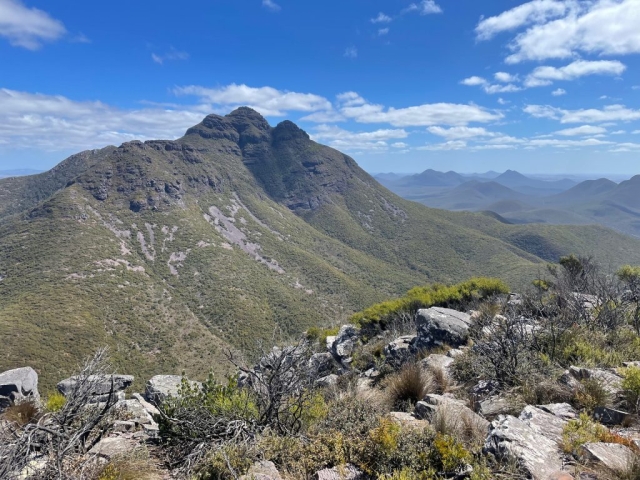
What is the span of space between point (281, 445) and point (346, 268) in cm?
13114

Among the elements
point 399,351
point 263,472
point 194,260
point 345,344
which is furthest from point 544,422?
point 194,260

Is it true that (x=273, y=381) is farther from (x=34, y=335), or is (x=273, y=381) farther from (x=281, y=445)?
(x=34, y=335)

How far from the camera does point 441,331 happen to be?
1129 centimetres

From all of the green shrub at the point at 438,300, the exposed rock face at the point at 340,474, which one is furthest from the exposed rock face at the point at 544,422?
the green shrub at the point at 438,300

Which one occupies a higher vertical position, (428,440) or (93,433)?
(428,440)

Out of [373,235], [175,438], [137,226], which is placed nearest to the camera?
[175,438]

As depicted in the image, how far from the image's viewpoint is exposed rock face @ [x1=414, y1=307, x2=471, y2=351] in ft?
36.4

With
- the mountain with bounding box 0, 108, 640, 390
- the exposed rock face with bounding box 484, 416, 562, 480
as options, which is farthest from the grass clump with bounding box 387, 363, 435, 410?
the mountain with bounding box 0, 108, 640, 390

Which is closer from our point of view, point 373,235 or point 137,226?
point 137,226

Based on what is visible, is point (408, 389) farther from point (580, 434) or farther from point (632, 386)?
point (632, 386)

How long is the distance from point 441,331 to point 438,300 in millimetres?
7515

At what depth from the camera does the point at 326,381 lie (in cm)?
1066

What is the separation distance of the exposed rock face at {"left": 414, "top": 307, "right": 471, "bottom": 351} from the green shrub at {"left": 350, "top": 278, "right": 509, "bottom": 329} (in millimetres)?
5714

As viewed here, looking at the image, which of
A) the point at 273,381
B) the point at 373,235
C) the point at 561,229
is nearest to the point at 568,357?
the point at 273,381
